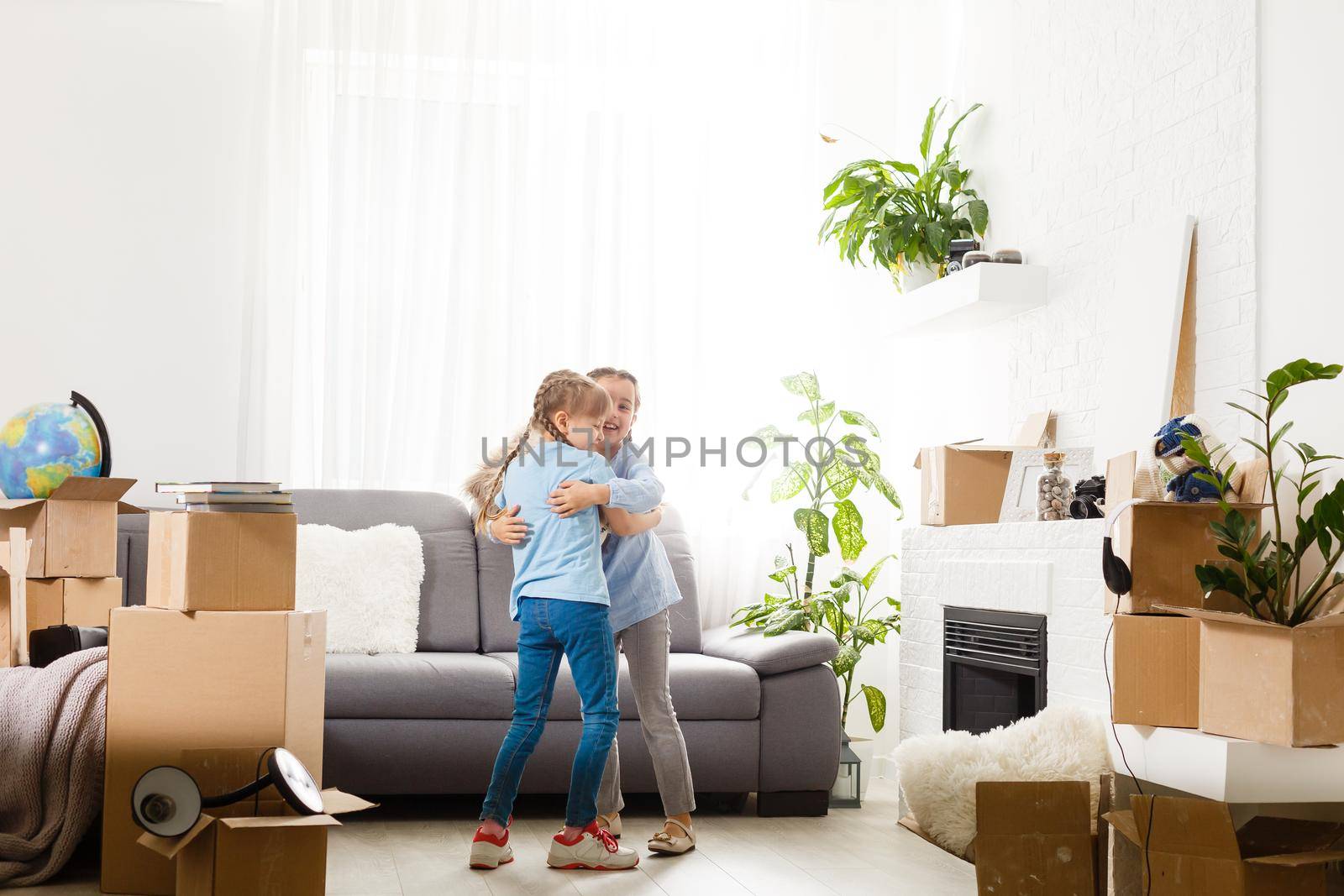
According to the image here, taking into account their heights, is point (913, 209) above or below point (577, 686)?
above

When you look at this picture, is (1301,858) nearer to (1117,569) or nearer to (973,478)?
(1117,569)

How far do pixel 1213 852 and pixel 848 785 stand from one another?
1.68 meters

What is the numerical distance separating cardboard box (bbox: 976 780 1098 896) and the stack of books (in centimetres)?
155

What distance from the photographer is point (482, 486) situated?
3008 mm

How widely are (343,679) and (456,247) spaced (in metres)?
1.77

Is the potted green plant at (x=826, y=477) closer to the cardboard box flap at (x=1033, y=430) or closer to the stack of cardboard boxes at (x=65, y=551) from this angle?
the cardboard box flap at (x=1033, y=430)

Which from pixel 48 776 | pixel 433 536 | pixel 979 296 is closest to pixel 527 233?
pixel 433 536

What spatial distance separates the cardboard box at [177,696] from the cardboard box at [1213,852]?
1679 millimetres

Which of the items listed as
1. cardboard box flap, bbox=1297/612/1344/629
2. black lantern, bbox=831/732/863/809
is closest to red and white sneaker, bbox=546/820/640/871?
black lantern, bbox=831/732/863/809

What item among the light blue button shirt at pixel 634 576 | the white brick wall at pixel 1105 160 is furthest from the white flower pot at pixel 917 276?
the light blue button shirt at pixel 634 576

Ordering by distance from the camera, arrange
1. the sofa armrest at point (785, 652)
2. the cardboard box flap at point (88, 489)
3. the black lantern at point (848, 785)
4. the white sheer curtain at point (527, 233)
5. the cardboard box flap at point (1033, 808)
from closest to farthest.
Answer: the cardboard box flap at point (1033, 808)
the cardboard box flap at point (88, 489)
the sofa armrest at point (785, 652)
the black lantern at point (848, 785)
the white sheer curtain at point (527, 233)

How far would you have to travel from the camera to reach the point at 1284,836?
2.19m

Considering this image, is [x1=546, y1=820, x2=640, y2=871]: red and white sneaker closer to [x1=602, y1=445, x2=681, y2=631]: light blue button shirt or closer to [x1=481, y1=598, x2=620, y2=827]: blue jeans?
[x1=481, y1=598, x2=620, y2=827]: blue jeans

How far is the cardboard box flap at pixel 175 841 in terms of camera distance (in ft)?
6.87
